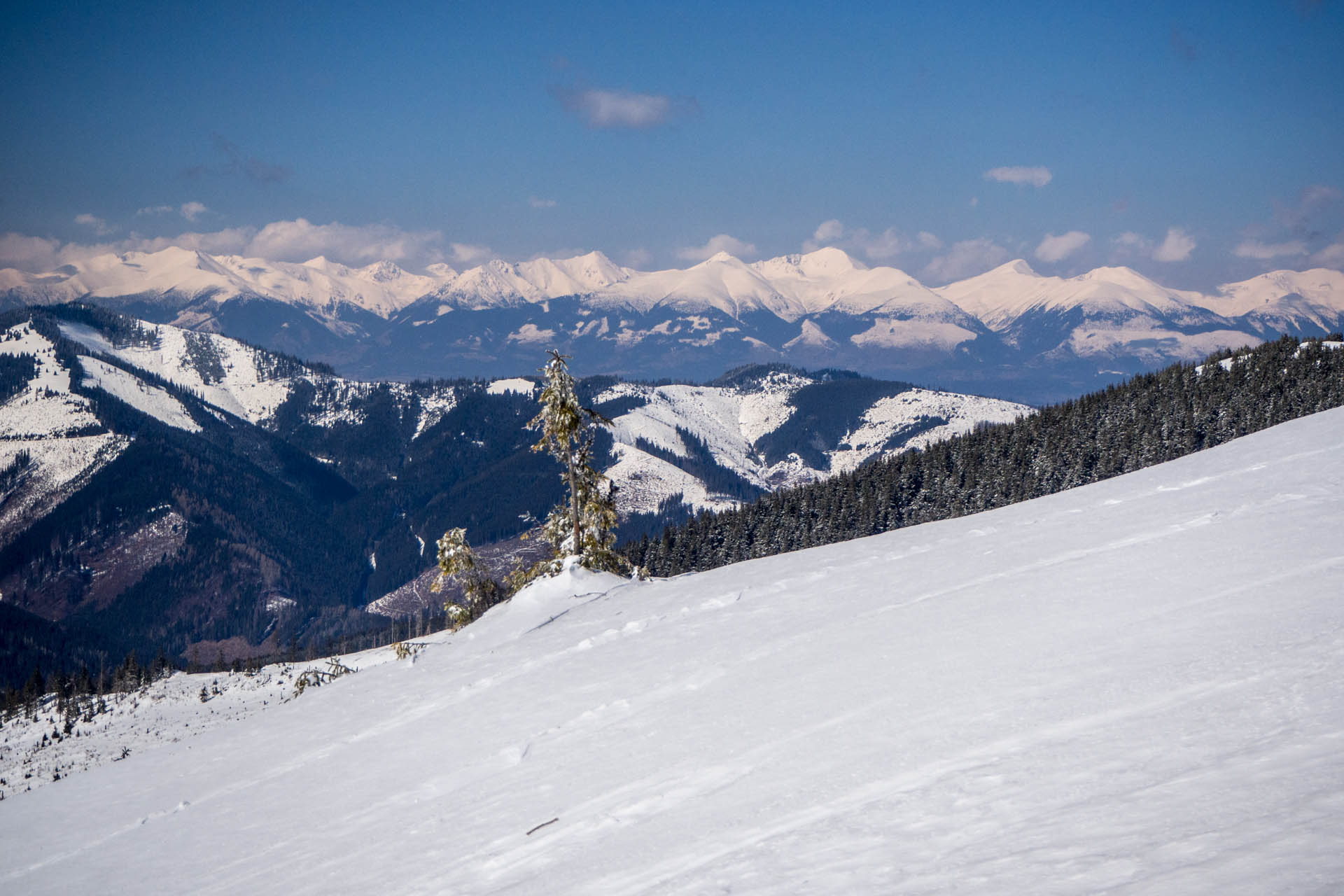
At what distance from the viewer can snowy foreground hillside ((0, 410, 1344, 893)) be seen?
27.9ft

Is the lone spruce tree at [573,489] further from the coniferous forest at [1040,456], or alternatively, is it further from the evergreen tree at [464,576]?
the coniferous forest at [1040,456]

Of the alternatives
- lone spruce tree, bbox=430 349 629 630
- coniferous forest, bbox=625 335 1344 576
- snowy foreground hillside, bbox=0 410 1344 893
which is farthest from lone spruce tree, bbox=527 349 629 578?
coniferous forest, bbox=625 335 1344 576

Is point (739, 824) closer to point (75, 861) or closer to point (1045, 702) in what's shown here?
point (1045, 702)

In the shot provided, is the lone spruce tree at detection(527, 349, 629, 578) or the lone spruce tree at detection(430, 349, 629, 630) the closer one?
the lone spruce tree at detection(430, 349, 629, 630)

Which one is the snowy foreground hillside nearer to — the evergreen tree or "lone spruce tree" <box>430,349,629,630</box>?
"lone spruce tree" <box>430,349,629,630</box>

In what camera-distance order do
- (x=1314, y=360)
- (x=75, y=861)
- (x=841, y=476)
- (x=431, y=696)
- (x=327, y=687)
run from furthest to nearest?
(x=841, y=476) < (x=1314, y=360) < (x=327, y=687) < (x=431, y=696) < (x=75, y=861)

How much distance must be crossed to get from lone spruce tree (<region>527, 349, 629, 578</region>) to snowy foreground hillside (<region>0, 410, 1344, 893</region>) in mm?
10970

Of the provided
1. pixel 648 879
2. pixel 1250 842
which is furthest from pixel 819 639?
pixel 1250 842

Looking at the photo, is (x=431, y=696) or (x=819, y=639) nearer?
(x=819, y=639)

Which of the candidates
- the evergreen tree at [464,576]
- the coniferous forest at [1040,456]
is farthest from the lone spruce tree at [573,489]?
the coniferous forest at [1040,456]

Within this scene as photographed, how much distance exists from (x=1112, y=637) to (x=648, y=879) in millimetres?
9219

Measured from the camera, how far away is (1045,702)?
39.3ft

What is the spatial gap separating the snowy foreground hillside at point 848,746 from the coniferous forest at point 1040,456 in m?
79.4

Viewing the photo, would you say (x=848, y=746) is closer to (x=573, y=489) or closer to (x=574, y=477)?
(x=573, y=489)
